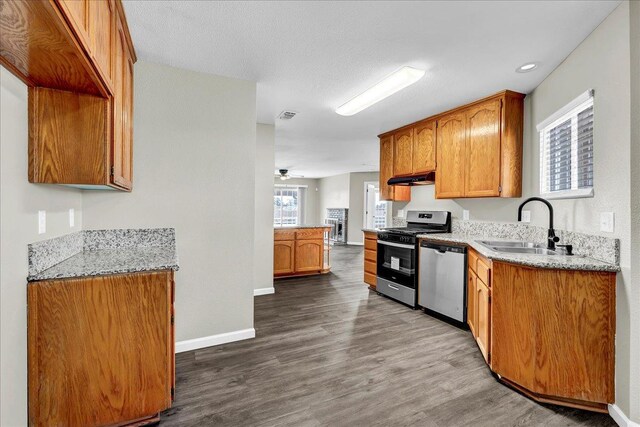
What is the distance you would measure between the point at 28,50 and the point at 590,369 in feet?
10.6

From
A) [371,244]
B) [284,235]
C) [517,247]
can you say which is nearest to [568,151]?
[517,247]

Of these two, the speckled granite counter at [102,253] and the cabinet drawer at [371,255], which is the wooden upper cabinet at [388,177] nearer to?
the cabinet drawer at [371,255]

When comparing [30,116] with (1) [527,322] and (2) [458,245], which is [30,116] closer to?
(1) [527,322]

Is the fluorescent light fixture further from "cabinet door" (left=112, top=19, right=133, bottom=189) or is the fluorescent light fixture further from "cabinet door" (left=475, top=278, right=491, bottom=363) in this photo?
"cabinet door" (left=112, top=19, right=133, bottom=189)

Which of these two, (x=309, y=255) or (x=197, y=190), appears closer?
(x=197, y=190)

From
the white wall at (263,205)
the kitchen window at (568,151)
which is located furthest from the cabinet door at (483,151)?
the white wall at (263,205)

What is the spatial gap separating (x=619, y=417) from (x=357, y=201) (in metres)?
8.17

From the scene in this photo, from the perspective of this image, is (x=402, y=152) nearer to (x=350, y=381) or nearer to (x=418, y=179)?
(x=418, y=179)

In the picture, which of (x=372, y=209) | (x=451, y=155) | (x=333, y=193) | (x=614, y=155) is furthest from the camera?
(x=333, y=193)

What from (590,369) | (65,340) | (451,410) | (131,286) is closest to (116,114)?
(131,286)

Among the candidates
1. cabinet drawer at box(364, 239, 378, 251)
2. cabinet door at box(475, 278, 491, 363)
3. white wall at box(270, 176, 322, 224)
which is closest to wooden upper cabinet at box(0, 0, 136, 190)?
cabinet door at box(475, 278, 491, 363)

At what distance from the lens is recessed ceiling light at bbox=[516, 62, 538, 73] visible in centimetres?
244

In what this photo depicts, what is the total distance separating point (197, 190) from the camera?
2.64 meters

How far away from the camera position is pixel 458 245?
308 centimetres
